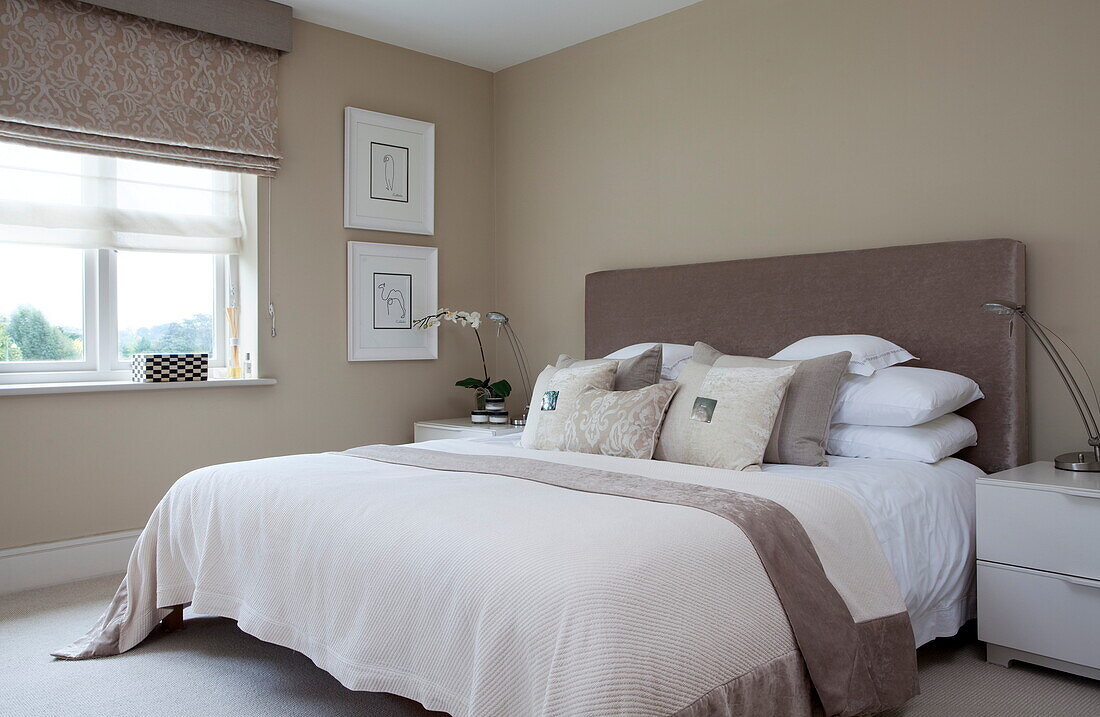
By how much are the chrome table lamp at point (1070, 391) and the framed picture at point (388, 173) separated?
9.50 ft

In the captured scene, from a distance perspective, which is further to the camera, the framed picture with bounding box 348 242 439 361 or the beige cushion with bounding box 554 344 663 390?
the framed picture with bounding box 348 242 439 361

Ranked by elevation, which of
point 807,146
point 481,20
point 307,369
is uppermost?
point 481,20

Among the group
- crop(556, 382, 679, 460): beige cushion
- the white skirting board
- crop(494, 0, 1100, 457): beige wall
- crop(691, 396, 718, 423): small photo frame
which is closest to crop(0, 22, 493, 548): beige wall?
the white skirting board

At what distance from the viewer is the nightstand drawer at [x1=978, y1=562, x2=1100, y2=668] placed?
2344 mm

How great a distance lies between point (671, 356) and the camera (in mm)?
3572

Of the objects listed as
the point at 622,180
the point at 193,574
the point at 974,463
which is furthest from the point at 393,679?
the point at 622,180

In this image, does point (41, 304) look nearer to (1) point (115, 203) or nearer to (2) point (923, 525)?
(1) point (115, 203)

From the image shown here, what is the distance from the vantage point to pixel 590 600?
1.53 metres

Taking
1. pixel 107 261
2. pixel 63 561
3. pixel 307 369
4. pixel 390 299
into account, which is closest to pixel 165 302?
pixel 107 261

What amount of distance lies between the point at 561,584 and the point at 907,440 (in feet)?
5.33

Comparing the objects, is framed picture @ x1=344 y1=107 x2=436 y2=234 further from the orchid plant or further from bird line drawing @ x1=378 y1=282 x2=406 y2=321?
the orchid plant

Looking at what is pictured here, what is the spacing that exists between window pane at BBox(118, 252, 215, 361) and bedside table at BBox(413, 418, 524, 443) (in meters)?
1.11

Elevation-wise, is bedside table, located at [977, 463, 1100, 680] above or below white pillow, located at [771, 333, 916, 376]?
below

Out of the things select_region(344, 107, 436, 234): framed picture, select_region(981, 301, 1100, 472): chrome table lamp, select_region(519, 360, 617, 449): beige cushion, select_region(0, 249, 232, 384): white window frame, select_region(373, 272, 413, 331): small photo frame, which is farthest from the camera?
select_region(373, 272, 413, 331): small photo frame
